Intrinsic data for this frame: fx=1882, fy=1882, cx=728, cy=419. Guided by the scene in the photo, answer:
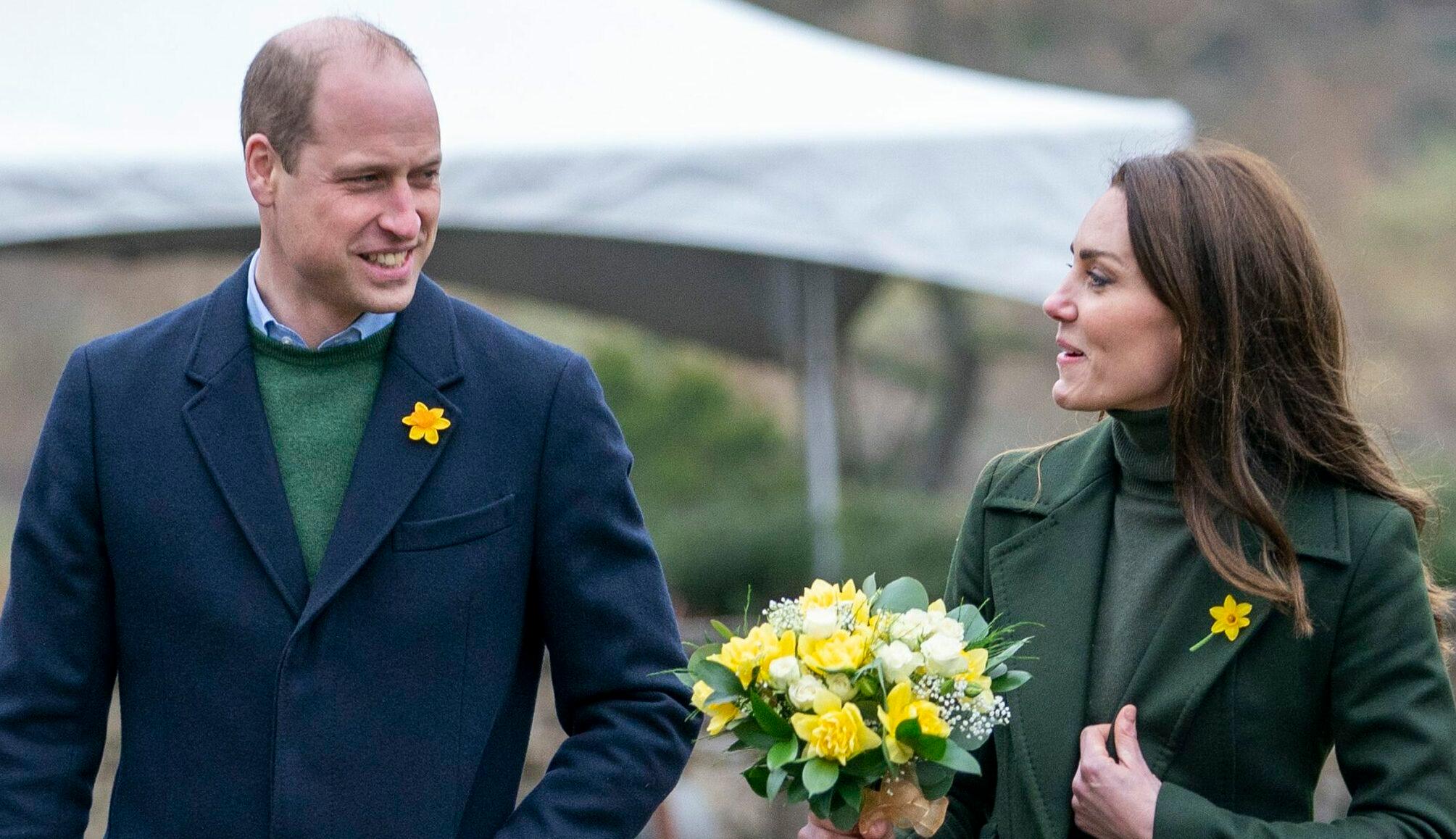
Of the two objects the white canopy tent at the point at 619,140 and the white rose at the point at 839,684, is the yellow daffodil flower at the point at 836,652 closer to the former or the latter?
the white rose at the point at 839,684

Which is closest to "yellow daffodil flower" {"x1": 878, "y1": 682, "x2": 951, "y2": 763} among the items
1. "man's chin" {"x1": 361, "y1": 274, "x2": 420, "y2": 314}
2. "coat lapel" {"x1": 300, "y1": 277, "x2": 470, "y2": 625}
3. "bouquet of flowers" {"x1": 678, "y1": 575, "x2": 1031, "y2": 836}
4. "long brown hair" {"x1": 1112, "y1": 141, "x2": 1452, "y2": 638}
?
"bouquet of flowers" {"x1": 678, "y1": 575, "x2": 1031, "y2": 836}

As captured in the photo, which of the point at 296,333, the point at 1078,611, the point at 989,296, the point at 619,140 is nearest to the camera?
the point at 296,333

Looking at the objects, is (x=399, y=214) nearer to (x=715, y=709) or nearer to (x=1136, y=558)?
(x=715, y=709)

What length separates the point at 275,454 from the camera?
2477mm

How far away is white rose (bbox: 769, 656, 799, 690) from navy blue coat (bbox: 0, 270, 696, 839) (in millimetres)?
216

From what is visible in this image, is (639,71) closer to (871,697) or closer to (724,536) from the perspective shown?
(724,536)

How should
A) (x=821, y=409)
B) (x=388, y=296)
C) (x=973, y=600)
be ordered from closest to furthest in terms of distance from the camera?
(x=388, y=296), (x=973, y=600), (x=821, y=409)

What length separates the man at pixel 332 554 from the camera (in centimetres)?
242

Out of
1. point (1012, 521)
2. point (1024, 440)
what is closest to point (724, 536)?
point (1012, 521)

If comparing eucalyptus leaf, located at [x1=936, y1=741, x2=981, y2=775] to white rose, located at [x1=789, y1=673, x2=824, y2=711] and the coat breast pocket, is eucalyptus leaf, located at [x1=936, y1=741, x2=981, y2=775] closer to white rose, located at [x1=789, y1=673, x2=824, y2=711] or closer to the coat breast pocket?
white rose, located at [x1=789, y1=673, x2=824, y2=711]

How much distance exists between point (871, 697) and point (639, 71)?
442 cm

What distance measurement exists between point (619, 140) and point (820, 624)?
3897mm

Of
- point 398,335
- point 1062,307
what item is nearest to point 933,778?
point 1062,307

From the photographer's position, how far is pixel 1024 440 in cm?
1688
